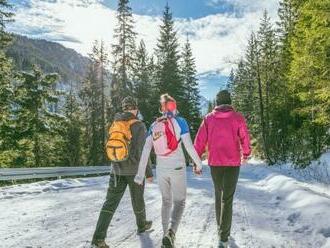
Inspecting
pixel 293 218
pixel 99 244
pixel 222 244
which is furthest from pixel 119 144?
pixel 293 218

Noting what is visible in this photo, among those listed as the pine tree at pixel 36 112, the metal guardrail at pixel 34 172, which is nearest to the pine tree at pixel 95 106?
the pine tree at pixel 36 112

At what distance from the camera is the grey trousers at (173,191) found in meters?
7.32

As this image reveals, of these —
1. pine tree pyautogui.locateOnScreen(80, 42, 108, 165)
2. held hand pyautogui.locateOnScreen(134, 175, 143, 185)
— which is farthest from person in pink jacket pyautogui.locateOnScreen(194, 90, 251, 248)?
pine tree pyautogui.locateOnScreen(80, 42, 108, 165)

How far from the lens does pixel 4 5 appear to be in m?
31.0

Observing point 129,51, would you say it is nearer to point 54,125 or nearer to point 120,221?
point 54,125

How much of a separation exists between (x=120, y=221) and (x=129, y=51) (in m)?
37.7

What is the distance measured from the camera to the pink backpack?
7273mm

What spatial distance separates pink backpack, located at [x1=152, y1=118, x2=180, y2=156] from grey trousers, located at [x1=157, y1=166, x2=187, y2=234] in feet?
0.99

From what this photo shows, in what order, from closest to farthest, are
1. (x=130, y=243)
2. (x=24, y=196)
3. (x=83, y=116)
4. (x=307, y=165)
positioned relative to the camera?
(x=130, y=243)
(x=24, y=196)
(x=307, y=165)
(x=83, y=116)

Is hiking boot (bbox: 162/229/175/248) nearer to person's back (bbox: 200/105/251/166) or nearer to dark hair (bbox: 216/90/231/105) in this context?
person's back (bbox: 200/105/251/166)

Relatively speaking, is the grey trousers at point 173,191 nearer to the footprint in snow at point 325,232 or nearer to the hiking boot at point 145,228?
the hiking boot at point 145,228

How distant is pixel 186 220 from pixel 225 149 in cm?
284

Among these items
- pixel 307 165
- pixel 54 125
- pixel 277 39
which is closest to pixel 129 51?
pixel 54 125

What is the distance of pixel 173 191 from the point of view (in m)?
7.39
